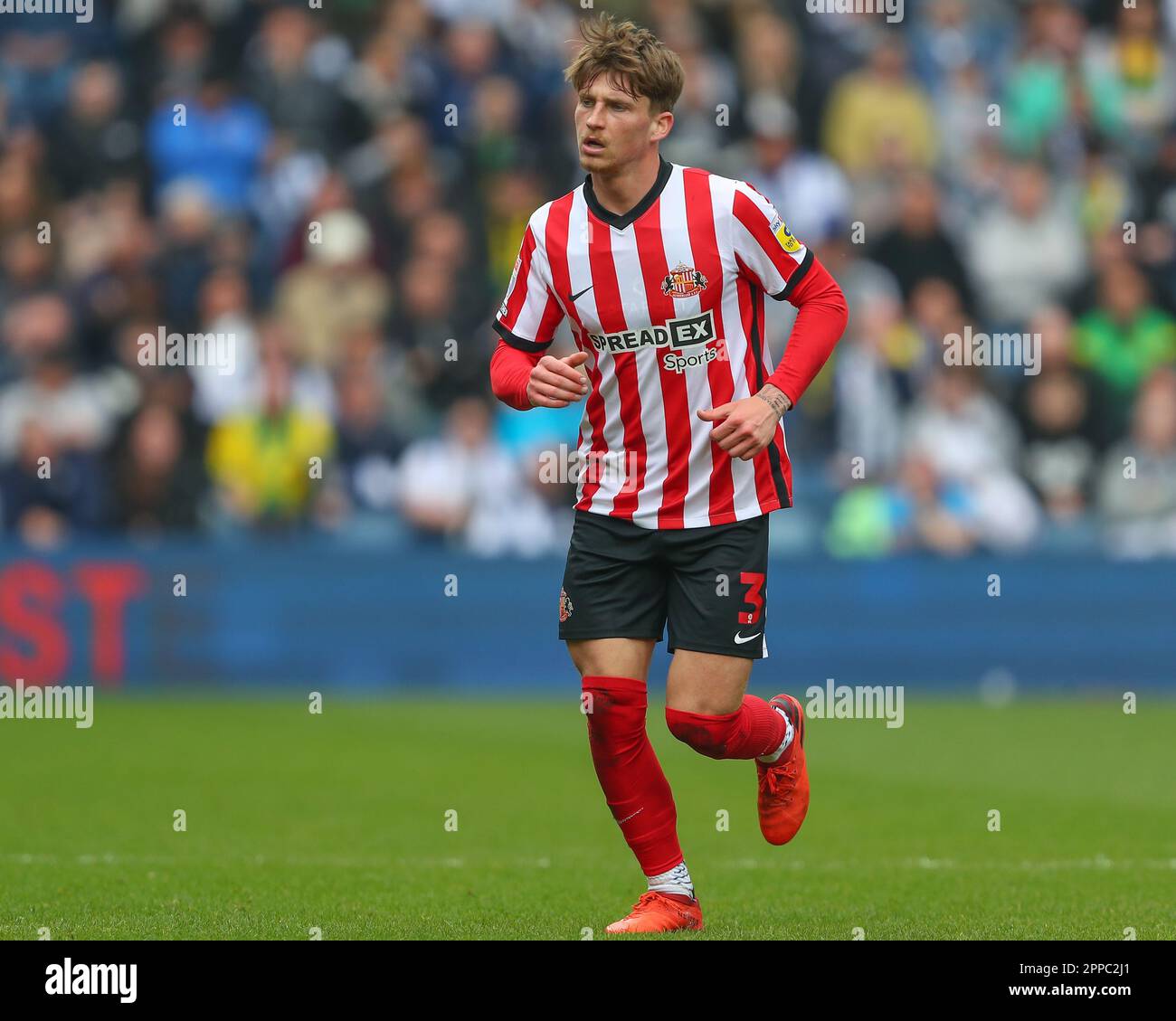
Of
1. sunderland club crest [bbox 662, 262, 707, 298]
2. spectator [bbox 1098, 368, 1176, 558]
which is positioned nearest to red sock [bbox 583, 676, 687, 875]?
sunderland club crest [bbox 662, 262, 707, 298]

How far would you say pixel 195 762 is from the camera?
10562 millimetres

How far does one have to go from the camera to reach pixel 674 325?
20.0 ft

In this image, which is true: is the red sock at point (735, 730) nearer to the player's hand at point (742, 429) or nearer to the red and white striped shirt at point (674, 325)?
the red and white striped shirt at point (674, 325)

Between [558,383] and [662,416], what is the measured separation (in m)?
0.46

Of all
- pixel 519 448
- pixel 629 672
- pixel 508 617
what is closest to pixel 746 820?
pixel 629 672

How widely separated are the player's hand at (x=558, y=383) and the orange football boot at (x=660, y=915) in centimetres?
153

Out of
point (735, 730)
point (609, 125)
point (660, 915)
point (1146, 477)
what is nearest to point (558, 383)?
point (609, 125)

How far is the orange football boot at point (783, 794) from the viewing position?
6.51 metres

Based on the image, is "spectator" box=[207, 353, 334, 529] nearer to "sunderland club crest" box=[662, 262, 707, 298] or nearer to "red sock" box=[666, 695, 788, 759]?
"red sock" box=[666, 695, 788, 759]

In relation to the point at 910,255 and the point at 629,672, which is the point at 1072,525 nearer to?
the point at 910,255

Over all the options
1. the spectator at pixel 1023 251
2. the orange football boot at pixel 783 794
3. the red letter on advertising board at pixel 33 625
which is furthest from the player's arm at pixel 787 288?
the spectator at pixel 1023 251

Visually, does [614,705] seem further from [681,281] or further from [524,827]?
[524,827]

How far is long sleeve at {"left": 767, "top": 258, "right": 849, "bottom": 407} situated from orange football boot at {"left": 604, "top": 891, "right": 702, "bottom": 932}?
156 cm

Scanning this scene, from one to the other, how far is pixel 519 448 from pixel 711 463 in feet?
28.2
